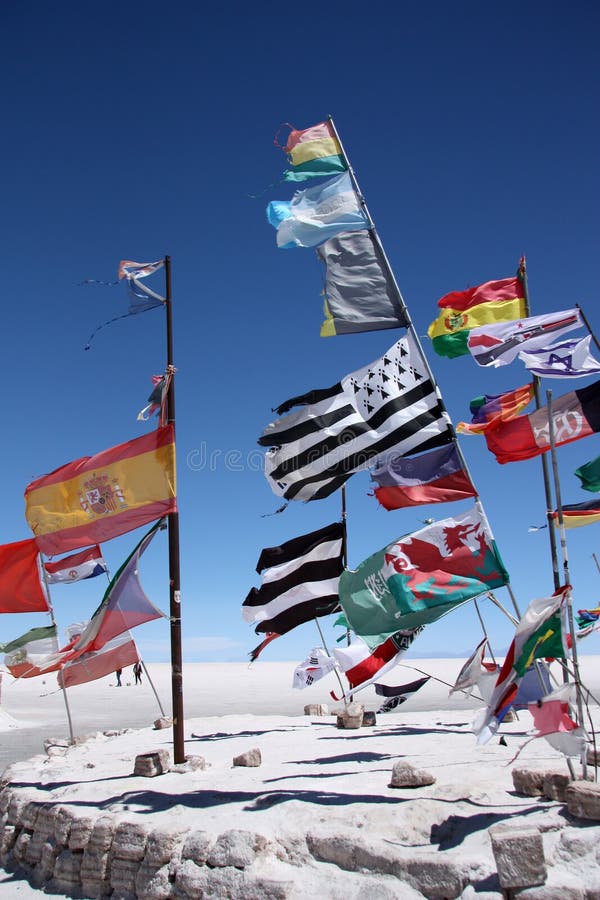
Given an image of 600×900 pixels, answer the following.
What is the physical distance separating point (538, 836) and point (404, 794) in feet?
9.05

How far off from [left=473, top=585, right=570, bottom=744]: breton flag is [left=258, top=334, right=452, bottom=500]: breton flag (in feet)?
9.23

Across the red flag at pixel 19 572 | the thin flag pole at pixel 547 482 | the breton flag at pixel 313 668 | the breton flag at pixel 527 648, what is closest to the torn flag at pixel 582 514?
the thin flag pole at pixel 547 482

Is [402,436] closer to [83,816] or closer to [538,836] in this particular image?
[538,836]

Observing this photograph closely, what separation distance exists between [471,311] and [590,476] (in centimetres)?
341

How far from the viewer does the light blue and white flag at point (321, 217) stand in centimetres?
1070

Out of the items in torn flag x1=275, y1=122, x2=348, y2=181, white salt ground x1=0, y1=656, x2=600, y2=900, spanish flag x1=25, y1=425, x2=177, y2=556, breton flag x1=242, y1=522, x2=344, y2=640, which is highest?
torn flag x1=275, y1=122, x2=348, y2=181

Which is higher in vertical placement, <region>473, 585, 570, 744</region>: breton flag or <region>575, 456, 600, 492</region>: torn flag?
<region>575, 456, 600, 492</region>: torn flag

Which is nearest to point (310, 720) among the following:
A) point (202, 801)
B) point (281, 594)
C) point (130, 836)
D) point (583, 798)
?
point (281, 594)

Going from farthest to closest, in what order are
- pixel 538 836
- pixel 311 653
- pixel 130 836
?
pixel 311 653 → pixel 130 836 → pixel 538 836

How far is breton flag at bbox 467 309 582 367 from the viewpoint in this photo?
32.3 ft

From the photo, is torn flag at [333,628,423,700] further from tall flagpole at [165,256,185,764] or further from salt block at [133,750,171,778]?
salt block at [133,750,171,778]

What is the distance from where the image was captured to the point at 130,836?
26.3 feet

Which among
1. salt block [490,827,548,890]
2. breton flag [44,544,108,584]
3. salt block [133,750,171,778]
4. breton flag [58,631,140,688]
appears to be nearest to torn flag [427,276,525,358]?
salt block [490,827,548,890]

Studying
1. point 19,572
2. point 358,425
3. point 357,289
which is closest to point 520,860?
point 358,425
